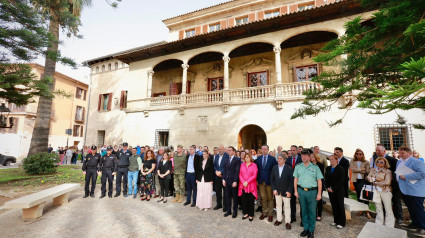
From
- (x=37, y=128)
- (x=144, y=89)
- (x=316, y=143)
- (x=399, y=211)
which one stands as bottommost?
(x=399, y=211)

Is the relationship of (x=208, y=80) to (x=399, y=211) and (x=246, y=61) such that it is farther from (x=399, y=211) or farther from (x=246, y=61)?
(x=399, y=211)

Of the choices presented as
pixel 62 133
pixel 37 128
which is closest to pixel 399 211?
pixel 37 128

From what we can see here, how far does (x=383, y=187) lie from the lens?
4.48 m

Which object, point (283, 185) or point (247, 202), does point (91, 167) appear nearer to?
point (247, 202)

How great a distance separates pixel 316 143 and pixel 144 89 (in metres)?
13.0

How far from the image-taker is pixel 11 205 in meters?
4.63

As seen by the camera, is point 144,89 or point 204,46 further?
point 144,89

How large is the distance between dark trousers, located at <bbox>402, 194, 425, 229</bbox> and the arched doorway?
839 cm

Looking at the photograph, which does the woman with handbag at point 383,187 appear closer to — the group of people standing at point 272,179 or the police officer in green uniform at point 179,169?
the group of people standing at point 272,179

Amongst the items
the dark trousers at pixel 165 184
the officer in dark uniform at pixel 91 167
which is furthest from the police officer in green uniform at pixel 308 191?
the officer in dark uniform at pixel 91 167

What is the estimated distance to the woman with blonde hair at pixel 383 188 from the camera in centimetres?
442

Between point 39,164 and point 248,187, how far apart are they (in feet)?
39.4

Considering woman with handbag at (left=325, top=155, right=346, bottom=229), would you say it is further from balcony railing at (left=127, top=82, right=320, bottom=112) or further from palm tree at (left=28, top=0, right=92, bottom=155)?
palm tree at (left=28, top=0, right=92, bottom=155)

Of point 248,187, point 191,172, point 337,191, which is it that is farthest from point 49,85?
point 337,191
